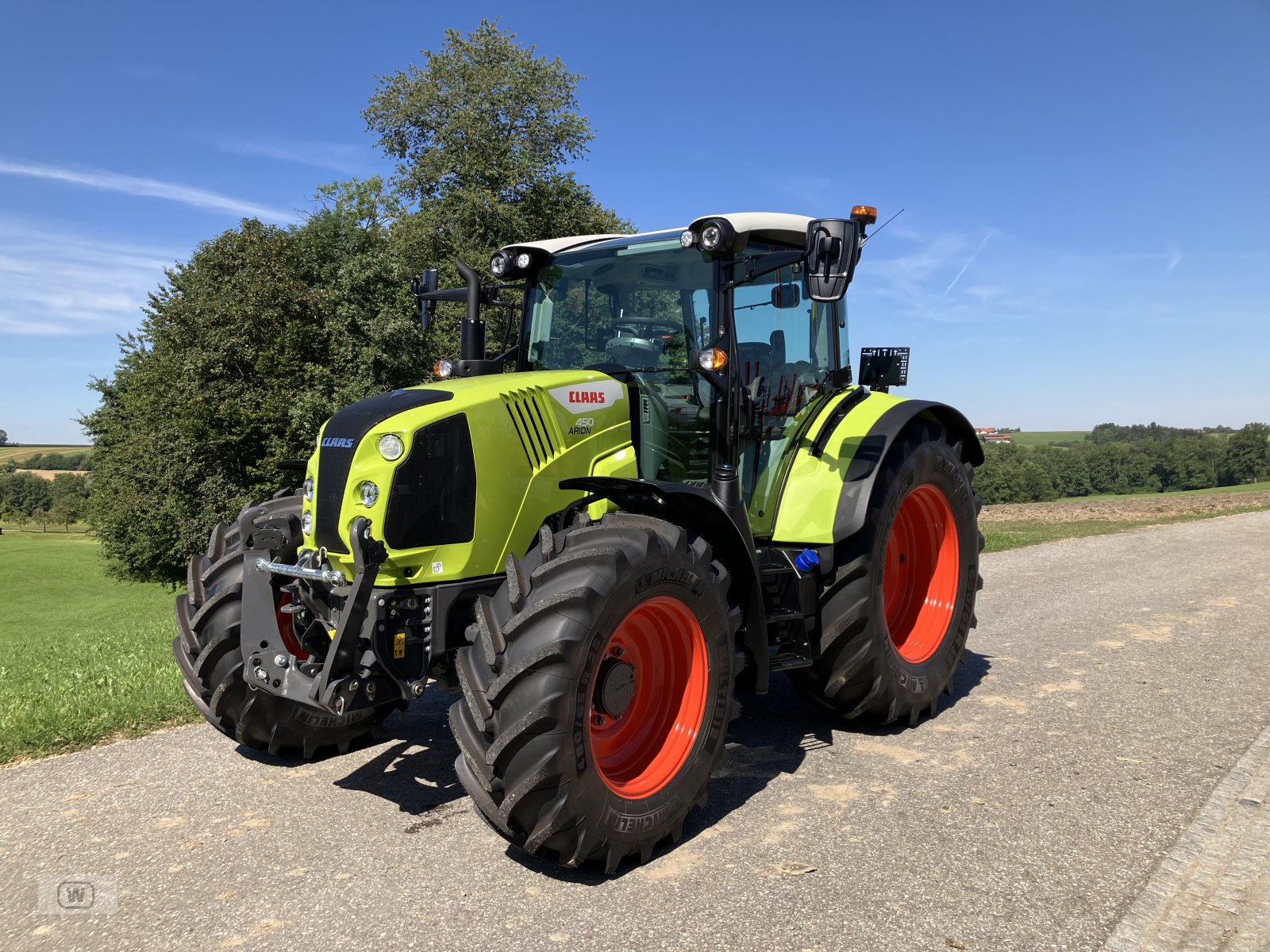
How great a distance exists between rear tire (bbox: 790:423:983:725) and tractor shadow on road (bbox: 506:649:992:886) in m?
0.19

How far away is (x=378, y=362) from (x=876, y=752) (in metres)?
21.9

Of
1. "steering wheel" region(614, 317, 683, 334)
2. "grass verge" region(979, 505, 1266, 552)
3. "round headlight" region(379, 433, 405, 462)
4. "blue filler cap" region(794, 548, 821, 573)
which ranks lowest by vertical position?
"grass verge" region(979, 505, 1266, 552)

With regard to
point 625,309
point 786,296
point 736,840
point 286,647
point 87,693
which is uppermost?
point 786,296

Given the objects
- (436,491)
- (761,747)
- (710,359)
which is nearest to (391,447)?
(436,491)

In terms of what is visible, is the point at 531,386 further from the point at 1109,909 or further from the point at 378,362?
the point at 378,362

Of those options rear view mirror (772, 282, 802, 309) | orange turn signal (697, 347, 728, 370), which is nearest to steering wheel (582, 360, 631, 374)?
orange turn signal (697, 347, 728, 370)

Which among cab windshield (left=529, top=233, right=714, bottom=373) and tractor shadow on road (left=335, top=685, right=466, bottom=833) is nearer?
tractor shadow on road (left=335, top=685, right=466, bottom=833)

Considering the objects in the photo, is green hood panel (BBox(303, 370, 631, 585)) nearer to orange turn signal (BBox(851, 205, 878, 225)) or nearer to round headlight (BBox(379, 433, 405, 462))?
round headlight (BBox(379, 433, 405, 462))

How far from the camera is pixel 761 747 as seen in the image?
195 inches

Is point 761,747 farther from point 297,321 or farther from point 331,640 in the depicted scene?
point 297,321

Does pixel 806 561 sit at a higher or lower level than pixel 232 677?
higher

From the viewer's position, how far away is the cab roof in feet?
15.4

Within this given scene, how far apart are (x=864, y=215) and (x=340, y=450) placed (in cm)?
297

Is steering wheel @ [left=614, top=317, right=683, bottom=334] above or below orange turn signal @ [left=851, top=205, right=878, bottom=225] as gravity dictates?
below
